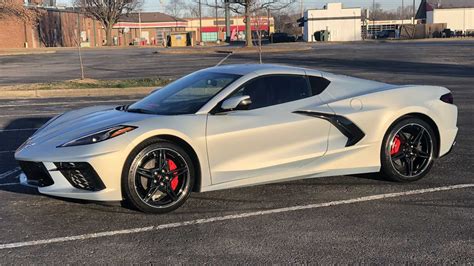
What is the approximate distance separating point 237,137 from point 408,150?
6.77 ft

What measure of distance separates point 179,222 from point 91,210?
3.15ft

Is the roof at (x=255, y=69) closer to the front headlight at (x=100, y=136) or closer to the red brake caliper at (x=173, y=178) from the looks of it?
the red brake caliper at (x=173, y=178)

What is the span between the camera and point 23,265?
3.80 metres

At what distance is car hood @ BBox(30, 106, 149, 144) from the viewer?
4.89 metres

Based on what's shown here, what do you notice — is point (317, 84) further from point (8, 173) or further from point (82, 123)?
point (8, 173)

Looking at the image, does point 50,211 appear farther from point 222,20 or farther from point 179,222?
point 222,20

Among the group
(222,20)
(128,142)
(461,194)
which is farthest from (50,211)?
(222,20)

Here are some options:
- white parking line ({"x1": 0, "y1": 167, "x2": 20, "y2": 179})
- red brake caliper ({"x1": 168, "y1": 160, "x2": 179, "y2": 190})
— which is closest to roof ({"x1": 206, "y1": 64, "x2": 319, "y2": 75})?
red brake caliper ({"x1": 168, "y1": 160, "x2": 179, "y2": 190})

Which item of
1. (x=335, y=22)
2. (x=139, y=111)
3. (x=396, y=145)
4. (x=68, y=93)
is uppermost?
(x=335, y=22)

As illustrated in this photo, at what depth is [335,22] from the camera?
77938 mm

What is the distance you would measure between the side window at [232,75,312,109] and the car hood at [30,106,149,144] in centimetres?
110

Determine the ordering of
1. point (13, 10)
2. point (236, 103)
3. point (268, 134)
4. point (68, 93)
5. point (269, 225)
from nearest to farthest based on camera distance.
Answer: point (269, 225), point (236, 103), point (268, 134), point (68, 93), point (13, 10)

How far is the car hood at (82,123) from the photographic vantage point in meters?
4.89

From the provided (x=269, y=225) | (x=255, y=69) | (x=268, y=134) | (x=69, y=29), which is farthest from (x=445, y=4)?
(x=269, y=225)
